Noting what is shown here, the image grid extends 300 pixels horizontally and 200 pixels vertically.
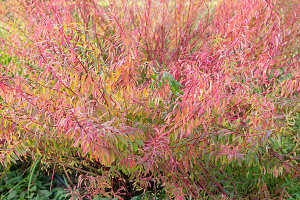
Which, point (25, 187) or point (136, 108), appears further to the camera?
point (25, 187)

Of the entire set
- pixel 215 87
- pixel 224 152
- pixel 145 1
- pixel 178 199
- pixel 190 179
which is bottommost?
pixel 190 179

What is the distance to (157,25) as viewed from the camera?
2.62 meters

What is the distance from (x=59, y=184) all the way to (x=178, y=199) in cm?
124

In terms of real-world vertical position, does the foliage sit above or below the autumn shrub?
below

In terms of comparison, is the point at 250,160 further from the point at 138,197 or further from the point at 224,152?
the point at 138,197

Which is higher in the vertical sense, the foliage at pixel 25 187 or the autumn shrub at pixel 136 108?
the autumn shrub at pixel 136 108

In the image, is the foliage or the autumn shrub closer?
the autumn shrub

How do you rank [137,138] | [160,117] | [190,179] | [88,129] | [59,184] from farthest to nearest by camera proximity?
[59,184], [190,179], [160,117], [137,138], [88,129]

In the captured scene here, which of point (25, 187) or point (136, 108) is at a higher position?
point (136, 108)

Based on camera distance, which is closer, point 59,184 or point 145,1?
point 59,184

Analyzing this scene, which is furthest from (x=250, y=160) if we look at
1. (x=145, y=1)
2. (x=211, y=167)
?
(x=145, y=1)

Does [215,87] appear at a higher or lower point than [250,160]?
higher

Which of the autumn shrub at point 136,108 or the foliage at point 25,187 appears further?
the foliage at point 25,187

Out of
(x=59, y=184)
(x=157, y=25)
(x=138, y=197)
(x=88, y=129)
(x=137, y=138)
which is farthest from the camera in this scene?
(x=157, y=25)
